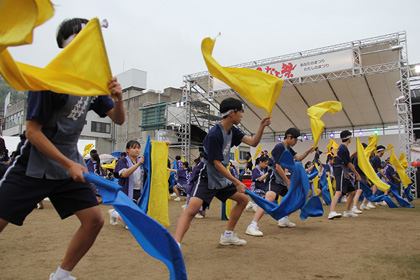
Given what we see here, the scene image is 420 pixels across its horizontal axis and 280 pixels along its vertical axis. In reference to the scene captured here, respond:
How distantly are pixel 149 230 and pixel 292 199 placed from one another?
9.13 ft

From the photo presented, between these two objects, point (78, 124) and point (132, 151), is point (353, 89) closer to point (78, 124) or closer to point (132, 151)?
point (132, 151)

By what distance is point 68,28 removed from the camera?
7.29 feet

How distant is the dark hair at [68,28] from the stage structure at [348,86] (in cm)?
1298

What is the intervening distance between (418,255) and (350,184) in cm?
321

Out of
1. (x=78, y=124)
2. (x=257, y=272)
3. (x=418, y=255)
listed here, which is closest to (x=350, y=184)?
(x=418, y=255)

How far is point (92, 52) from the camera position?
6.55 ft

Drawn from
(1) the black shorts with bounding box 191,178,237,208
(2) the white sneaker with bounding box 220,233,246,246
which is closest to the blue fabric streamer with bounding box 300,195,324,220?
(2) the white sneaker with bounding box 220,233,246,246

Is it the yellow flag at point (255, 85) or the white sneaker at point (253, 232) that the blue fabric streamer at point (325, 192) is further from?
the yellow flag at point (255, 85)

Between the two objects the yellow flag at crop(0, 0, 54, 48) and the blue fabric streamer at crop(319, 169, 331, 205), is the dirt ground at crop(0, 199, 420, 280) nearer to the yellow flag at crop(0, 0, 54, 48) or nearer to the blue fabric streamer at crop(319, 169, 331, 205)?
the yellow flag at crop(0, 0, 54, 48)

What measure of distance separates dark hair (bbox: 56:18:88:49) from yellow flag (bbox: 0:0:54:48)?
687mm

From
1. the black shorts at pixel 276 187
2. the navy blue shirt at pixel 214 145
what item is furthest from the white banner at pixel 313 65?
the navy blue shirt at pixel 214 145

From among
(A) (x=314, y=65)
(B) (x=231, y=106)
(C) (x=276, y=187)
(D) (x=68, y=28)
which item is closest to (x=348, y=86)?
(A) (x=314, y=65)

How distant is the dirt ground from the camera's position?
294cm

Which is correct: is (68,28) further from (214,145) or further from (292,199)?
(292,199)
